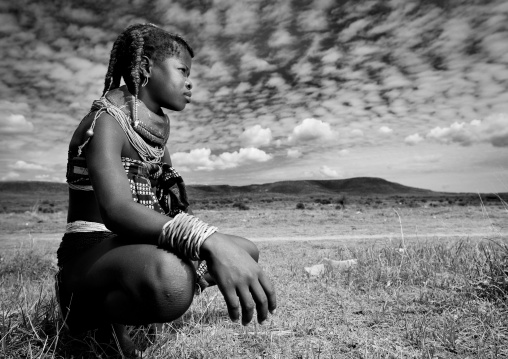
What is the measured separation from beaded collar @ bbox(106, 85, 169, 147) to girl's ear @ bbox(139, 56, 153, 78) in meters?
0.14

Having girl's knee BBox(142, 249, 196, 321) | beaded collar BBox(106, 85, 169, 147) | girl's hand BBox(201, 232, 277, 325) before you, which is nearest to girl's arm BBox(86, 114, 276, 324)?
girl's hand BBox(201, 232, 277, 325)

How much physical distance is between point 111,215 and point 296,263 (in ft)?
13.5

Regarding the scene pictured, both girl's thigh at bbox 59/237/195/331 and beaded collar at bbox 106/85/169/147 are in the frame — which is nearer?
girl's thigh at bbox 59/237/195/331

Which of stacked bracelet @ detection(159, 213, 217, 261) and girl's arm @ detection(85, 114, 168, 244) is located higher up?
girl's arm @ detection(85, 114, 168, 244)

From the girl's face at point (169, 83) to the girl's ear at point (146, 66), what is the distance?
0.08 feet

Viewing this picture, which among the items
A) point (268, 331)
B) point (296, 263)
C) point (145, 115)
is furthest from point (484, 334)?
point (296, 263)

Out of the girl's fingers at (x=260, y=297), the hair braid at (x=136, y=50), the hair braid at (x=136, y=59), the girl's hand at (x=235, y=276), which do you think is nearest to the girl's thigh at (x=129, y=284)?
the girl's hand at (x=235, y=276)

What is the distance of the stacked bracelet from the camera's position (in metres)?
1.38

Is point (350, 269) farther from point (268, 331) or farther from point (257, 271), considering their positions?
point (257, 271)

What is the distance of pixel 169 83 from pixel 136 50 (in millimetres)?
262

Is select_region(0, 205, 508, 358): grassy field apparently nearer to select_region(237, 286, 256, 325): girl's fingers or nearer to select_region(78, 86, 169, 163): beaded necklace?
select_region(237, 286, 256, 325): girl's fingers

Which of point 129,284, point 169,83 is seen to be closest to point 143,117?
point 169,83

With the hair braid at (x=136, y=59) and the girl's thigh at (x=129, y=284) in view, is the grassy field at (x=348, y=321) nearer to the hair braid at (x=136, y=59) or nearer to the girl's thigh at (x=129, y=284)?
the girl's thigh at (x=129, y=284)

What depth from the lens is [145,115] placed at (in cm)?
199
